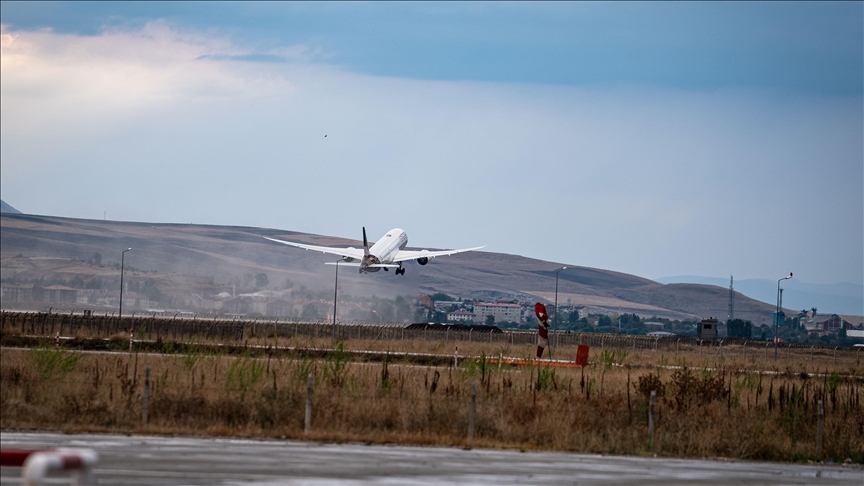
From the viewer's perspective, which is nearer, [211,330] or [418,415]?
[418,415]

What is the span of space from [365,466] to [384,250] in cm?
8540

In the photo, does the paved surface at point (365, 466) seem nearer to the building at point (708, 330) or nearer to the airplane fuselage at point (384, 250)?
the airplane fuselage at point (384, 250)

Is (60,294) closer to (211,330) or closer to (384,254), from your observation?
(384,254)

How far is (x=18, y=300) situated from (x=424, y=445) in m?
101

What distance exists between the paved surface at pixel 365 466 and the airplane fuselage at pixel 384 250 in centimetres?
7476

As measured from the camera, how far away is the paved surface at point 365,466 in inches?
688

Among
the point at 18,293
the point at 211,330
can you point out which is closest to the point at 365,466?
the point at 211,330

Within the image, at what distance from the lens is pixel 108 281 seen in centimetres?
16012

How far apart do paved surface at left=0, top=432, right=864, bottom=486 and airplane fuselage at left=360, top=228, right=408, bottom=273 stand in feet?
245

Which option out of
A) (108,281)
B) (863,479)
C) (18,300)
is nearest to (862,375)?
(863,479)

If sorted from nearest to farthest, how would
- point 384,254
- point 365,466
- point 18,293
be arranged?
point 365,466 → point 384,254 → point 18,293

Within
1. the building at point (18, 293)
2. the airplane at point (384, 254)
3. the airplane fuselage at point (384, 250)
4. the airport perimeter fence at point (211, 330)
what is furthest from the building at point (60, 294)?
the airplane fuselage at point (384, 250)

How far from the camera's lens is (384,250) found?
105 meters

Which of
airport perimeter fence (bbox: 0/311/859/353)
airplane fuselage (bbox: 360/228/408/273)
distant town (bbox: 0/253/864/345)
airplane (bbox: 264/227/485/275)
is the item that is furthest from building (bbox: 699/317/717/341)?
airplane fuselage (bbox: 360/228/408/273)
